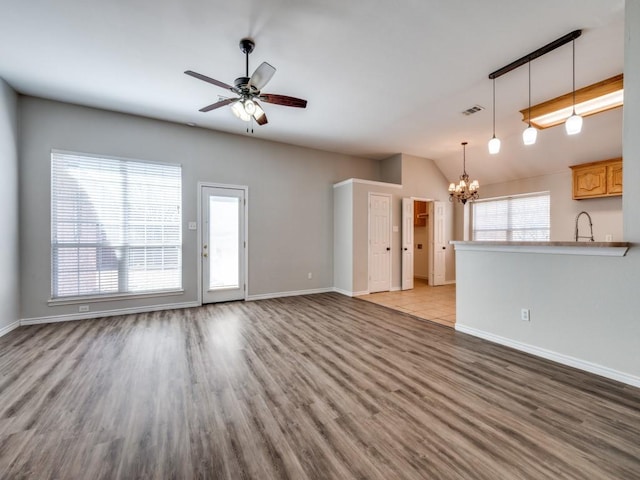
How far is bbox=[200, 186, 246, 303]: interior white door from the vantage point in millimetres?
5266

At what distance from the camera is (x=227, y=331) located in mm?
3816

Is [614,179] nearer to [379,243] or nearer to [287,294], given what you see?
[379,243]

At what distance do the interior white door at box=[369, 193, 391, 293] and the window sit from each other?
2904 mm

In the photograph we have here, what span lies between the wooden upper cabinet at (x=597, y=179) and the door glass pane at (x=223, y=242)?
676 cm

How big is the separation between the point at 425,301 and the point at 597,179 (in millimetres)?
3886

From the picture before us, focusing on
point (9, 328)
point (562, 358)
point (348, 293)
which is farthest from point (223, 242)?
point (562, 358)

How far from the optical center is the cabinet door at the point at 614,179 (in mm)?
4828

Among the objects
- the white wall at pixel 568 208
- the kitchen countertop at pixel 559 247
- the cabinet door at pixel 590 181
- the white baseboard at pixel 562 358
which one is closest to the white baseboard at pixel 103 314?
the white baseboard at pixel 562 358

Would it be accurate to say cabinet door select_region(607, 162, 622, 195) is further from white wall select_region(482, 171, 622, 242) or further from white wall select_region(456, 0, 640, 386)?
white wall select_region(456, 0, 640, 386)

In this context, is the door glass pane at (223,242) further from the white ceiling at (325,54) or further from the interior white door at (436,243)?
the interior white door at (436,243)

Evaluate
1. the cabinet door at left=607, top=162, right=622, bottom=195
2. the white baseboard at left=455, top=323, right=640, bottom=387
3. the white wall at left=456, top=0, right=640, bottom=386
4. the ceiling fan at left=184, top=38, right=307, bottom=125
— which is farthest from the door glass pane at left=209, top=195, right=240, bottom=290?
the cabinet door at left=607, top=162, right=622, bottom=195

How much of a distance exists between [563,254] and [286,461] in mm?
3170

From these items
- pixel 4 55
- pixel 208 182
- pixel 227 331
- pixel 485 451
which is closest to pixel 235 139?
pixel 208 182

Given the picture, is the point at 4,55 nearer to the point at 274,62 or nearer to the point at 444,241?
the point at 274,62
